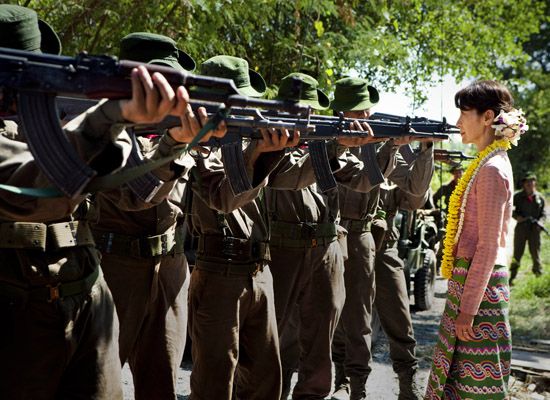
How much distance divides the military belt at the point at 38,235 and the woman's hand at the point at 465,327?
76.8 inches

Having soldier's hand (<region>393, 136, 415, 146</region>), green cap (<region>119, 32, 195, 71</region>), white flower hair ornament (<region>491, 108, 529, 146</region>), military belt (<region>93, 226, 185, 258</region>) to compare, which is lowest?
military belt (<region>93, 226, 185, 258</region>)

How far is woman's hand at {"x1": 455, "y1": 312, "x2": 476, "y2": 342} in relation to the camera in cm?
375

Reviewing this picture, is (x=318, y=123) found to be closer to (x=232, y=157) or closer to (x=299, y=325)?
(x=232, y=157)

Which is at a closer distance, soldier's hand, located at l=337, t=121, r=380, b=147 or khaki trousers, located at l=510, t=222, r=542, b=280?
soldier's hand, located at l=337, t=121, r=380, b=147

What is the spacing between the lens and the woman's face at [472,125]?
159 inches

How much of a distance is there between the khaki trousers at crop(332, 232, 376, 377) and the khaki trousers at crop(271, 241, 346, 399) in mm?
712

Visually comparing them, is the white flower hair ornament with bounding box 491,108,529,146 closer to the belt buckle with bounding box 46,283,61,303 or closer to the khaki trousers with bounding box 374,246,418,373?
the belt buckle with bounding box 46,283,61,303

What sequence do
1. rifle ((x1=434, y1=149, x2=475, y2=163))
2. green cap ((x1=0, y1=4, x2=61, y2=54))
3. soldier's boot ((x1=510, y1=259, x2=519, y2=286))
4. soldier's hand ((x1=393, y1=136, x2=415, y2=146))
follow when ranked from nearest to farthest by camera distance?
green cap ((x1=0, y1=4, x2=61, y2=54)) < soldier's hand ((x1=393, y1=136, x2=415, y2=146)) < rifle ((x1=434, y1=149, x2=475, y2=163)) < soldier's boot ((x1=510, y1=259, x2=519, y2=286))

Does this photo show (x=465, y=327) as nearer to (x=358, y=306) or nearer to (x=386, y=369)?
(x=358, y=306)

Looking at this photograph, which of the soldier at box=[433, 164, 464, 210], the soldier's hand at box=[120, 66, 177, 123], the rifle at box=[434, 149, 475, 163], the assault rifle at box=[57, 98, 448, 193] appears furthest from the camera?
the soldier at box=[433, 164, 464, 210]

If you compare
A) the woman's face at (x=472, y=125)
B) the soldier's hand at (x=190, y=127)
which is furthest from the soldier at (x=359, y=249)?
the soldier's hand at (x=190, y=127)

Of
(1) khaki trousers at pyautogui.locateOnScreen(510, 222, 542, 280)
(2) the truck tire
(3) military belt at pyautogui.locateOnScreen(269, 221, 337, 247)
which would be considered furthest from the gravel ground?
(1) khaki trousers at pyautogui.locateOnScreen(510, 222, 542, 280)

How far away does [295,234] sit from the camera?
17.0 ft

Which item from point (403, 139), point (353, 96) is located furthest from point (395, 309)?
point (353, 96)
